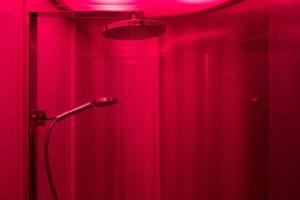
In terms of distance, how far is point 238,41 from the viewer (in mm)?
1147

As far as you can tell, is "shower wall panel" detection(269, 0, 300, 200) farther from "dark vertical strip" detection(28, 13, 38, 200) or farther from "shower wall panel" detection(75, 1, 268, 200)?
"dark vertical strip" detection(28, 13, 38, 200)

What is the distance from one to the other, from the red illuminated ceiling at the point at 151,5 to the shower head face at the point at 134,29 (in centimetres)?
4

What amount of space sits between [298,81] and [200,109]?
1.45 feet

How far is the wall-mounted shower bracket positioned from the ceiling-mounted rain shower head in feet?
1.41

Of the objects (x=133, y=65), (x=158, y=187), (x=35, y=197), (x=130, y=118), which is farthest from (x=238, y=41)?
(x=35, y=197)

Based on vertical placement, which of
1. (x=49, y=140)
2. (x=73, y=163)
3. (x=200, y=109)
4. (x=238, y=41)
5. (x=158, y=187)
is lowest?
(x=158, y=187)

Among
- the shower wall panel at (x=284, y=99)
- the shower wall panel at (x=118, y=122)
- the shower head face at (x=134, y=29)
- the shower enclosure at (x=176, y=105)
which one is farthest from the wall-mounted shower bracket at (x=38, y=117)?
the shower wall panel at (x=284, y=99)

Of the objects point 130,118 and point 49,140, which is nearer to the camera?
point 49,140

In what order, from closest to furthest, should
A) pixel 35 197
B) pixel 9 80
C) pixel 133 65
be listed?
1. pixel 9 80
2. pixel 35 197
3. pixel 133 65

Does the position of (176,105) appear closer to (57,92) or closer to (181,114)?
(181,114)

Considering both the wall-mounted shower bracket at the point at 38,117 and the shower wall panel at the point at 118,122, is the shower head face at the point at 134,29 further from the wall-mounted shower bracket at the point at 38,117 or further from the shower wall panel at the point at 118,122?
the wall-mounted shower bracket at the point at 38,117

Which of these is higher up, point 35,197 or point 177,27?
point 177,27

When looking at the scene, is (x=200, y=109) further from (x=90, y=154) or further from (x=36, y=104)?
(x=36, y=104)

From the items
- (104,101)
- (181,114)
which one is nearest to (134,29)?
(104,101)
